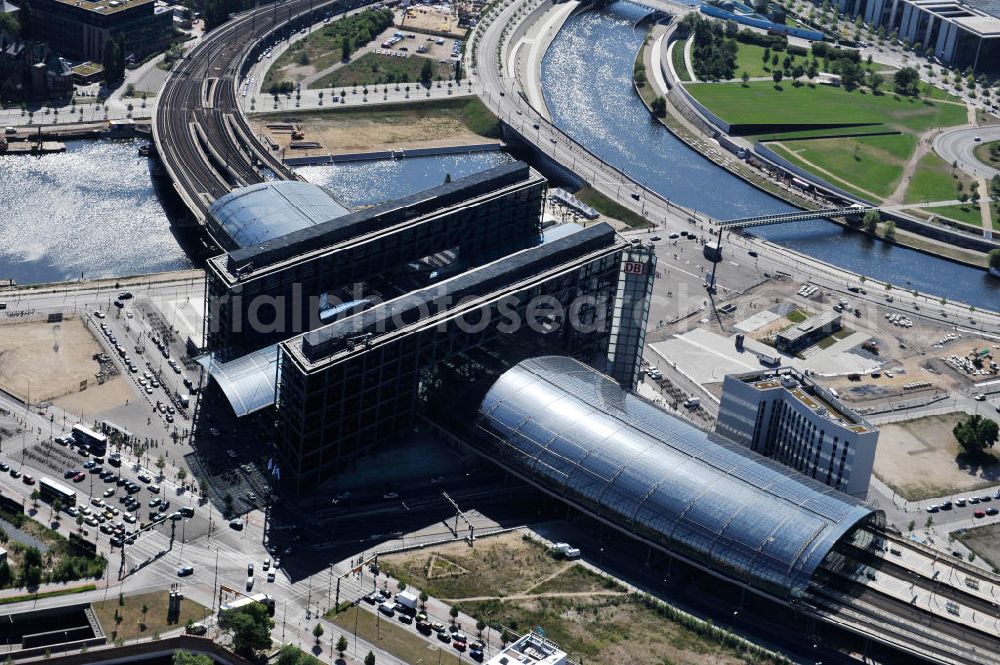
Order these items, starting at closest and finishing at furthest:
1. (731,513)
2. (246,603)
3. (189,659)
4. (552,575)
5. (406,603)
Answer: (189,659) → (246,603) → (406,603) → (731,513) → (552,575)

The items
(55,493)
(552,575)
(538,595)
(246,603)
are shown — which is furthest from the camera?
(55,493)

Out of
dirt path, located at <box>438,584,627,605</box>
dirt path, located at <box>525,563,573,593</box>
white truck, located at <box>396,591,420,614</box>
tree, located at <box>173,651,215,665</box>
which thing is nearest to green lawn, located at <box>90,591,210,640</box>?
tree, located at <box>173,651,215,665</box>

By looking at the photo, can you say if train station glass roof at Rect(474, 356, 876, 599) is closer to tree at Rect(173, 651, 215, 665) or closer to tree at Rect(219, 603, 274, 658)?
tree at Rect(219, 603, 274, 658)

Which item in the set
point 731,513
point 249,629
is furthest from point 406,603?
point 731,513

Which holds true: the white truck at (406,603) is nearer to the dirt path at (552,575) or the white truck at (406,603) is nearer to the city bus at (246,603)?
the city bus at (246,603)

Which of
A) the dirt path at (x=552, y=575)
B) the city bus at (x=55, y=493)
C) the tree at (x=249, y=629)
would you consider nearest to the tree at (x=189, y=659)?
the tree at (x=249, y=629)

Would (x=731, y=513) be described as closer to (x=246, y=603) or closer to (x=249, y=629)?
(x=246, y=603)

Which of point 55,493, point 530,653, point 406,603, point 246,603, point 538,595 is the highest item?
point 530,653
